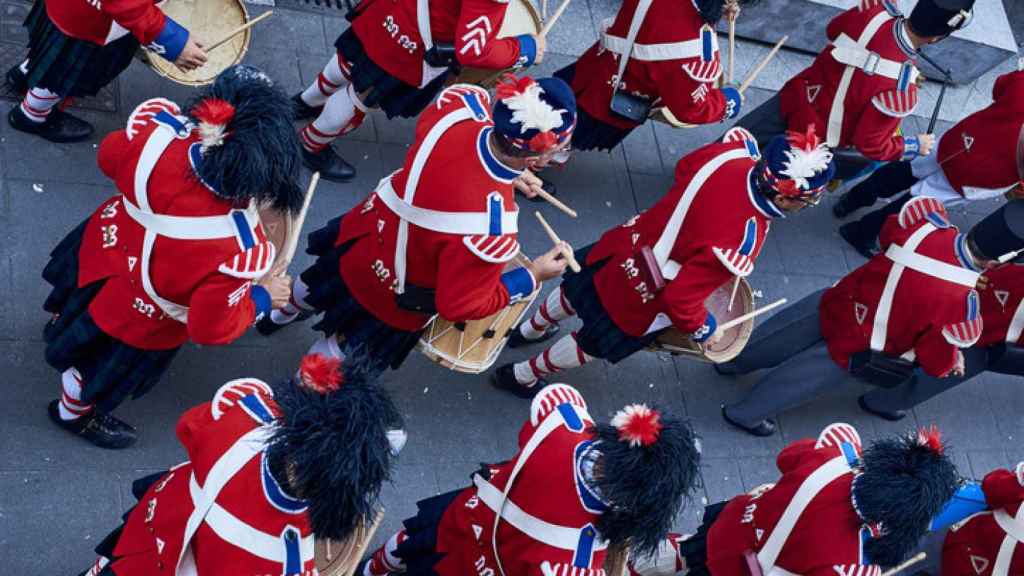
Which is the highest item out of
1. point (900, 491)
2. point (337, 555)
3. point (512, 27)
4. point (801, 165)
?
point (801, 165)

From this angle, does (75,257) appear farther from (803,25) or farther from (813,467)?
(803,25)

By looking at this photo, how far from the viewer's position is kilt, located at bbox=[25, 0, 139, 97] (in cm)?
529

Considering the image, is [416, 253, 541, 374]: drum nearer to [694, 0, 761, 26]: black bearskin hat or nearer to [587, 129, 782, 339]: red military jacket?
[587, 129, 782, 339]: red military jacket

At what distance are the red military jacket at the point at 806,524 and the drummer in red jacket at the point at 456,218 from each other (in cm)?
128

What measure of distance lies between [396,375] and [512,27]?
1883 millimetres

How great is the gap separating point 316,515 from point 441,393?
2.60 m

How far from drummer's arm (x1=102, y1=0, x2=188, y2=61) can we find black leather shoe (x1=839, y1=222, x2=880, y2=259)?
474 centimetres

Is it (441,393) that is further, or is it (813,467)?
(441,393)

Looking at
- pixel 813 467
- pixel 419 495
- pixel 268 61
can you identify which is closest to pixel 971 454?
pixel 813 467

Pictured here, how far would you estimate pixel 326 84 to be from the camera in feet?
20.5

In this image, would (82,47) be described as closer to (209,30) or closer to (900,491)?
(209,30)

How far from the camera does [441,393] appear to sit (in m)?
6.06

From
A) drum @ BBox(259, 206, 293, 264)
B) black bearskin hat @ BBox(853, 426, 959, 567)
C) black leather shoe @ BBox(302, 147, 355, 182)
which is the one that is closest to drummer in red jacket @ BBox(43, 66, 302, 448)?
drum @ BBox(259, 206, 293, 264)

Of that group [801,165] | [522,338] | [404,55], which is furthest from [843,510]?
[404,55]
